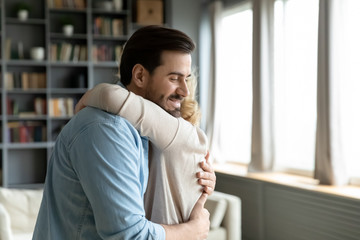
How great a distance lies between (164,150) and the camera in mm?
1139

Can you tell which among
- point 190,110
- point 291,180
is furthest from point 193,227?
point 291,180

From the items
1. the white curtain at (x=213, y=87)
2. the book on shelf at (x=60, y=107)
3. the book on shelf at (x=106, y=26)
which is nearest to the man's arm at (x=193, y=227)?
the white curtain at (x=213, y=87)

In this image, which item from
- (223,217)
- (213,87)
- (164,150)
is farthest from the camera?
(213,87)

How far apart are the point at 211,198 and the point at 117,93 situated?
268 centimetres

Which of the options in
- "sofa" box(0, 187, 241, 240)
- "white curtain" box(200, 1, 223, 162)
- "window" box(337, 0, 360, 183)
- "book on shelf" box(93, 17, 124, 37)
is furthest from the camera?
"book on shelf" box(93, 17, 124, 37)

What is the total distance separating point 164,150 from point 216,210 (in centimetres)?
249

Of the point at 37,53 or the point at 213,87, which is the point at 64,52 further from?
the point at 213,87

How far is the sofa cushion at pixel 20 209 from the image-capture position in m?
3.28

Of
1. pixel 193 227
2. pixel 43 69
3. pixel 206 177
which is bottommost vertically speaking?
pixel 193 227

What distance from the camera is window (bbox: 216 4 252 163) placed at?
5379 millimetres

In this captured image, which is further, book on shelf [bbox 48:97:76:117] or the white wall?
the white wall

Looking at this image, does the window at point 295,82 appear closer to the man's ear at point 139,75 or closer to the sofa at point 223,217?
the sofa at point 223,217

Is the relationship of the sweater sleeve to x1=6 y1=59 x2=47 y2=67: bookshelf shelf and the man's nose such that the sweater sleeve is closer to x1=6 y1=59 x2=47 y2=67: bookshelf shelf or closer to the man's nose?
the man's nose

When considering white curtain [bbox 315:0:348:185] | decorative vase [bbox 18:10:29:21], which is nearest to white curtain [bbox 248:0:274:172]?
white curtain [bbox 315:0:348:185]
